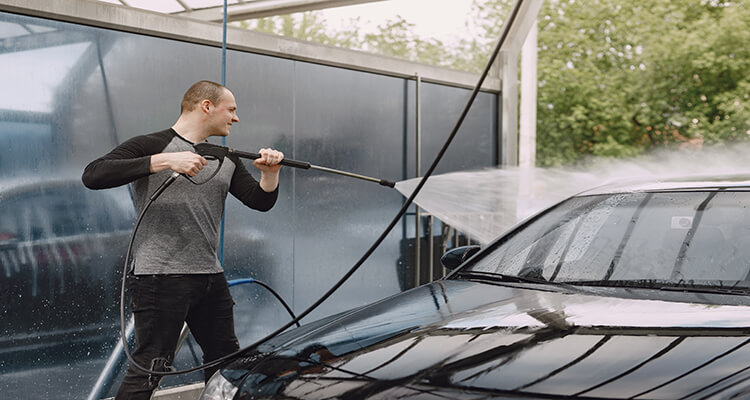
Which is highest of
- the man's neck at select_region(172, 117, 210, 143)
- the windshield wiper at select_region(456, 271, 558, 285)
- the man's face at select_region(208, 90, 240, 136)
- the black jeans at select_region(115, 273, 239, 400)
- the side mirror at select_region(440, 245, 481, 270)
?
the man's face at select_region(208, 90, 240, 136)

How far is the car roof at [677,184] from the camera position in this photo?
3293mm

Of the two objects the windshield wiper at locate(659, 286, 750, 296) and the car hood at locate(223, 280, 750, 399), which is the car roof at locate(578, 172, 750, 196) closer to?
the windshield wiper at locate(659, 286, 750, 296)

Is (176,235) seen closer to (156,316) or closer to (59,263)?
(156,316)

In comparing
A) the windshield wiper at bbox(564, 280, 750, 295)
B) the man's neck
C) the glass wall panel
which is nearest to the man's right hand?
the man's neck

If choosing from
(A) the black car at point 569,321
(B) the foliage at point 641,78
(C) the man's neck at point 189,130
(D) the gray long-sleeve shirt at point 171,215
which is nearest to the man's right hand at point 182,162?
(D) the gray long-sleeve shirt at point 171,215

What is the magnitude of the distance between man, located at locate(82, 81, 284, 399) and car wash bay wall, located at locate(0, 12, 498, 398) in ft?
4.01

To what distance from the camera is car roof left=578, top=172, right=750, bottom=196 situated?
3293 mm

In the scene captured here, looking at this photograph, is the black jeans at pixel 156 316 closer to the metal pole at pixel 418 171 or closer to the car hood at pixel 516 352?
the car hood at pixel 516 352

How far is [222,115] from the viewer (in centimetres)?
387

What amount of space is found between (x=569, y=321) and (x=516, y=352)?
29cm

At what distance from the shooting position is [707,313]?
259 cm

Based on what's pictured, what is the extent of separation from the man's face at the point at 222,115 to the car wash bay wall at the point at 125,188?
1.29 meters

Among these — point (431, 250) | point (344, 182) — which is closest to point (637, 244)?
point (344, 182)

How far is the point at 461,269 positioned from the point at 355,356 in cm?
111
